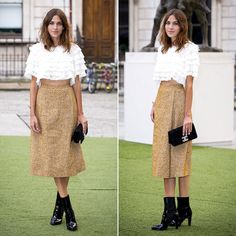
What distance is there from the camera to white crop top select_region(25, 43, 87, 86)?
8.69 ft

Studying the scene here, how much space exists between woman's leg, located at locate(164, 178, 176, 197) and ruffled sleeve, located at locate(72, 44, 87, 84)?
0.50m

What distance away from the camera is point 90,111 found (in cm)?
278

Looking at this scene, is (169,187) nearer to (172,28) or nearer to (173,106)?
(173,106)

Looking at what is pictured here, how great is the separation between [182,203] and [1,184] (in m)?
0.85

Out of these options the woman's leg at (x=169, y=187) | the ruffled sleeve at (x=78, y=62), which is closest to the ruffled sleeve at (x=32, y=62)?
the ruffled sleeve at (x=78, y=62)

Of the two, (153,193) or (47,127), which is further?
(153,193)

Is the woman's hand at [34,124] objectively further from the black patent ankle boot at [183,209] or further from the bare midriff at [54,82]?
the black patent ankle boot at [183,209]

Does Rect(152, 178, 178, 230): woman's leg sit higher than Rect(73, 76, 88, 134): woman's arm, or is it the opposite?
Rect(73, 76, 88, 134): woman's arm

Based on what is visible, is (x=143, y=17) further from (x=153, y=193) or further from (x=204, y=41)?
(x=153, y=193)

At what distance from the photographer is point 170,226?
2.86 m

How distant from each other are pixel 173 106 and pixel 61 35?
1.54ft

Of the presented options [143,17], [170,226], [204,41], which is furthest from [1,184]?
[143,17]

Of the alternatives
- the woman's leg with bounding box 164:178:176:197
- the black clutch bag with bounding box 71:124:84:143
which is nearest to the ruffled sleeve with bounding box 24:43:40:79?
the black clutch bag with bounding box 71:124:84:143

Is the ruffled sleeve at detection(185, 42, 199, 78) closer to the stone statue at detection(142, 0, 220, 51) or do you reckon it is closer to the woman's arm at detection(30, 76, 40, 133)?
the stone statue at detection(142, 0, 220, 51)
